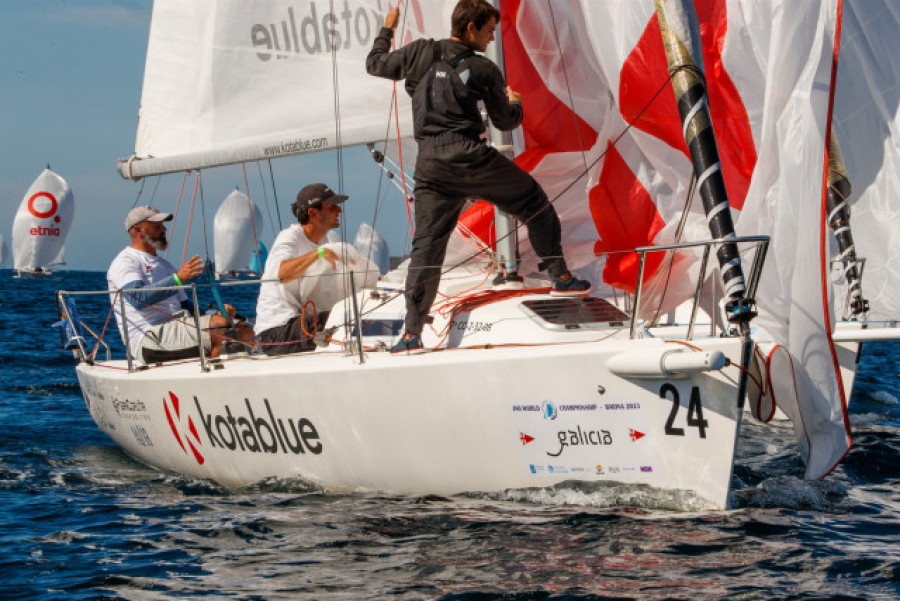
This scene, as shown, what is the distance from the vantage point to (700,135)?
15.4 feet

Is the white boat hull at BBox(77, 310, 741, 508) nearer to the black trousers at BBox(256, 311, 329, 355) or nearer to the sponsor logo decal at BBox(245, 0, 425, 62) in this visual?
the black trousers at BBox(256, 311, 329, 355)

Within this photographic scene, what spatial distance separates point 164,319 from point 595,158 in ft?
10.1

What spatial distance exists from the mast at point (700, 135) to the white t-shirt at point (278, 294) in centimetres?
256

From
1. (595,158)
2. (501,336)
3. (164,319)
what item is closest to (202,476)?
(164,319)

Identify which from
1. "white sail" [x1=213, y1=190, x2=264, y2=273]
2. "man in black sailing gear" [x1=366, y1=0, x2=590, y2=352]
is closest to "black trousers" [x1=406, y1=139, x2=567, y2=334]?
"man in black sailing gear" [x1=366, y1=0, x2=590, y2=352]

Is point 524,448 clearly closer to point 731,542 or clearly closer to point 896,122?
point 731,542

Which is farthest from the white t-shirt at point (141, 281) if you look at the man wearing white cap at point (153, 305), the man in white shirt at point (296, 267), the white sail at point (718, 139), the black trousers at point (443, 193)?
the white sail at point (718, 139)

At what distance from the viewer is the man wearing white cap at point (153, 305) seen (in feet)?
21.9

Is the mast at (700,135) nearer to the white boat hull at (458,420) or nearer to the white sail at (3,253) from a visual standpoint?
the white boat hull at (458,420)

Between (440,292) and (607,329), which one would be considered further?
(440,292)

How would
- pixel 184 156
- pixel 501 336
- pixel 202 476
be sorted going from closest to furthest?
pixel 501 336 < pixel 202 476 < pixel 184 156

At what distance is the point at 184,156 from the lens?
294 inches

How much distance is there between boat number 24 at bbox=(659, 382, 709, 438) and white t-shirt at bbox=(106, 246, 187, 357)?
3.51 meters

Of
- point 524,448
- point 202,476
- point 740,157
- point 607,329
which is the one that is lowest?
point 202,476
